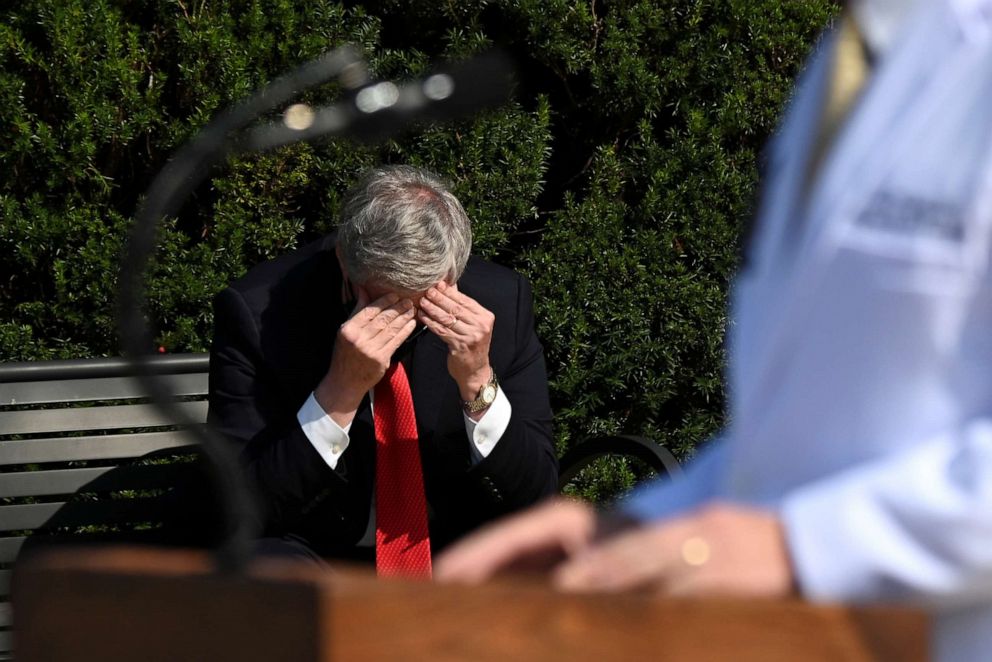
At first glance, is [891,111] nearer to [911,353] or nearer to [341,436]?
[911,353]

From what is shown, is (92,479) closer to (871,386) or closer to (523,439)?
(523,439)

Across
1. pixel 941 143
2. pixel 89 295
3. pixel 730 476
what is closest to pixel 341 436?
pixel 89 295

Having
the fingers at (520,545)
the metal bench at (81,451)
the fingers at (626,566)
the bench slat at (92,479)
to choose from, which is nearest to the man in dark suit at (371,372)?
the metal bench at (81,451)

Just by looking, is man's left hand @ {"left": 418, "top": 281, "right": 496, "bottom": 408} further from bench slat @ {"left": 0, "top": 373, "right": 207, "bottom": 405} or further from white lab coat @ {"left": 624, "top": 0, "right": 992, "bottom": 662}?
white lab coat @ {"left": 624, "top": 0, "right": 992, "bottom": 662}

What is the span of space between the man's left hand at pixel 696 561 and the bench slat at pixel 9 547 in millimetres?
2883

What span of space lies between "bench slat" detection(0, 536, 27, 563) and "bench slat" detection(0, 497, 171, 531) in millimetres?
41

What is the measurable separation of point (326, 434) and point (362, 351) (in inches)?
8.5

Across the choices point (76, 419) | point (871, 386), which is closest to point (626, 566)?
point (871, 386)

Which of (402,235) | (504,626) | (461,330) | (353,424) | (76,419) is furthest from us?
(76,419)

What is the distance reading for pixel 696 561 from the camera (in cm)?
88

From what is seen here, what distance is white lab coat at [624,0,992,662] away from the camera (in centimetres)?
88

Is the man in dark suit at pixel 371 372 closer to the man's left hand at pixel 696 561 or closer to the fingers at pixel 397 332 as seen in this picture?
the fingers at pixel 397 332

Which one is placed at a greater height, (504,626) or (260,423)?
(260,423)

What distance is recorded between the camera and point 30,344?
154 inches
